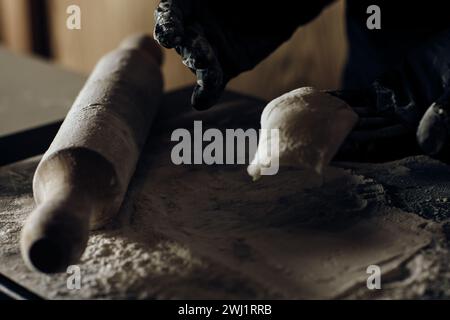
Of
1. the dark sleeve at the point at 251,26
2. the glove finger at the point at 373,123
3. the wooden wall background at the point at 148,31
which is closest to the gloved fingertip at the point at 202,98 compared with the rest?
the dark sleeve at the point at 251,26

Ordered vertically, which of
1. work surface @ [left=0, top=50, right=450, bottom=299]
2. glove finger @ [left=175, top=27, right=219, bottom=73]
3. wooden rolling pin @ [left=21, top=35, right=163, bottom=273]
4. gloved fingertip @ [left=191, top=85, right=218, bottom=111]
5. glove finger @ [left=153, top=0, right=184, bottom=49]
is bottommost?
work surface @ [left=0, top=50, right=450, bottom=299]

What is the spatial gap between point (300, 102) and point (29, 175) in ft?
1.65

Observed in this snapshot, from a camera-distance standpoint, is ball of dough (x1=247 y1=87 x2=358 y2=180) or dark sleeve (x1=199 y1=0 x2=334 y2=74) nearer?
ball of dough (x1=247 y1=87 x2=358 y2=180)

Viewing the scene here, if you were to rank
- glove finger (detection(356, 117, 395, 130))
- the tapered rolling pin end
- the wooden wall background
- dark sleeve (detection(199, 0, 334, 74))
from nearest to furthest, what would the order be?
the tapered rolling pin end < glove finger (detection(356, 117, 395, 130)) < dark sleeve (detection(199, 0, 334, 74)) < the wooden wall background

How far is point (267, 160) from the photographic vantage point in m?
0.82

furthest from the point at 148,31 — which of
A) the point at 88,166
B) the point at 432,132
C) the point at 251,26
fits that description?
the point at 432,132

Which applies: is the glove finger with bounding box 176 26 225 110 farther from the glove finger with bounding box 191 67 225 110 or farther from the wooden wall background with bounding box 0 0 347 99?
the wooden wall background with bounding box 0 0 347 99

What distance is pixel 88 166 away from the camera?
88 centimetres

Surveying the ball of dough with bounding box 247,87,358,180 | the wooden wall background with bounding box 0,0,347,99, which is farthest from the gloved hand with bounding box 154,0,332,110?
the wooden wall background with bounding box 0,0,347,99

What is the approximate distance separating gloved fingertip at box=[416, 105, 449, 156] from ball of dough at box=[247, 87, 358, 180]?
0.09 m

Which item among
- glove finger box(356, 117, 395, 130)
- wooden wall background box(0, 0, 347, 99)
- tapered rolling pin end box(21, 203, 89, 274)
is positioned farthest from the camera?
wooden wall background box(0, 0, 347, 99)

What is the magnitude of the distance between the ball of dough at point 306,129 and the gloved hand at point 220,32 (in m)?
0.14

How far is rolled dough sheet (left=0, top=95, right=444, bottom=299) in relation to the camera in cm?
77

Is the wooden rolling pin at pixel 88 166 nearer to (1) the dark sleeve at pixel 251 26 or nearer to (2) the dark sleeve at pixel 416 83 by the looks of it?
(1) the dark sleeve at pixel 251 26
